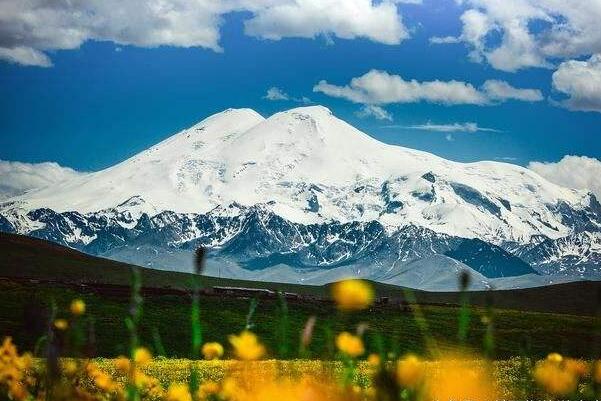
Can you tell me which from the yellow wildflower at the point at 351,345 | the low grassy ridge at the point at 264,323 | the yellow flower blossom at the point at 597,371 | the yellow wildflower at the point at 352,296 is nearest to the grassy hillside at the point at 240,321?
the low grassy ridge at the point at 264,323

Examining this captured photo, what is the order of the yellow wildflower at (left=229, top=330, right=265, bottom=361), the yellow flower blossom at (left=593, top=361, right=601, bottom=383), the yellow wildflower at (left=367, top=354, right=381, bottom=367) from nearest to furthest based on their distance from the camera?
the yellow wildflower at (left=367, top=354, right=381, bottom=367)
the yellow wildflower at (left=229, top=330, right=265, bottom=361)
the yellow flower blossom at (left=593, top=361, right=601, bottom=383)

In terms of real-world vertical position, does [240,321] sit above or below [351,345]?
below

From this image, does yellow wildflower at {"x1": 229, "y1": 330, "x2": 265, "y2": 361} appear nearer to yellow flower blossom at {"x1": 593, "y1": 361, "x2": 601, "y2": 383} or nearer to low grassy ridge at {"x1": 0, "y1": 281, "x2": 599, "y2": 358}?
yellow flower blossom at {"x1": 593, "y1": 361, "x2": 601, "y2": 383}

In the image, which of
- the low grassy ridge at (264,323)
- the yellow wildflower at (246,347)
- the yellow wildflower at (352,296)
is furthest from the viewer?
the low grassy ridge at (264,323)

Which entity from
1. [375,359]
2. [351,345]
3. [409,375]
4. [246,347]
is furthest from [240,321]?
[409,375]

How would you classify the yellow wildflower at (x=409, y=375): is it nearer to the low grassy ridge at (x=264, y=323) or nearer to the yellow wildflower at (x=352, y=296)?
the yellow wildflower at (x=352, y=296)

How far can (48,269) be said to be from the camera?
189 meters

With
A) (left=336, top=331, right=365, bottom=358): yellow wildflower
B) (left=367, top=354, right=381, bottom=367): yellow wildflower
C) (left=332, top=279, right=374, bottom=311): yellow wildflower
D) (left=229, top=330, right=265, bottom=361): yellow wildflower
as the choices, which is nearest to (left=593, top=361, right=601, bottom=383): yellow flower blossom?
(left=367, top=354, right=381, bottom=367): yellow wildflower

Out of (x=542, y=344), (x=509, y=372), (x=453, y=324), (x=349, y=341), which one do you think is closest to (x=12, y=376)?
(x=349, y=341)

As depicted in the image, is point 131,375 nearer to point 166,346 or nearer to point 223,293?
point 166,346

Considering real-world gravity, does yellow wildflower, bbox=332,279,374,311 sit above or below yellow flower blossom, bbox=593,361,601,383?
above

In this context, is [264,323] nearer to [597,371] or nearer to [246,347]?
[597,371]

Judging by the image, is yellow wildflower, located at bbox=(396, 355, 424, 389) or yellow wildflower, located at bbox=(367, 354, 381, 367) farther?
yellow wildflower, located at bbox=(367, 354, 381, 367)

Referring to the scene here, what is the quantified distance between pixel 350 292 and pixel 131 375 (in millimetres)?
1963
